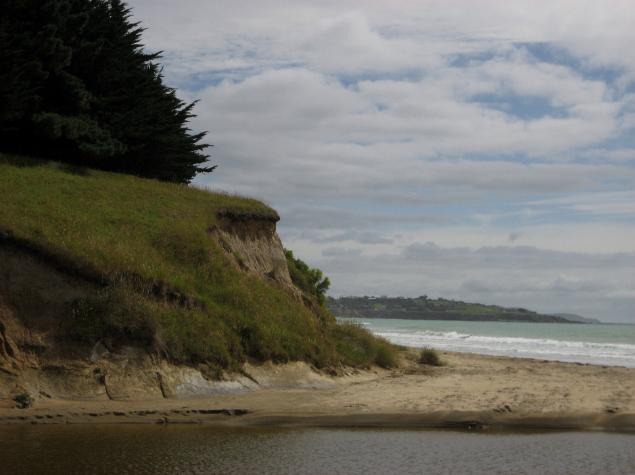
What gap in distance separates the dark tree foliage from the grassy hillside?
264cm

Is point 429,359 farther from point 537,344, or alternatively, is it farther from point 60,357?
point 537,344

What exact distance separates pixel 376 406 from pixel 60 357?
8.02m

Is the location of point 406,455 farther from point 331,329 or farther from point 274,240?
point 274,240

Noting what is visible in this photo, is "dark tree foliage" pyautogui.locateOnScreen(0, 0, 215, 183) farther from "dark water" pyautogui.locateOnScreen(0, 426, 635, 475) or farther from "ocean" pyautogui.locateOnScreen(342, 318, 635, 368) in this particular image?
"dark water" pyautogui.locateOnScreen(0, 426, 635, 475)

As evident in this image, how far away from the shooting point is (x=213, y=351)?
66.0 ft

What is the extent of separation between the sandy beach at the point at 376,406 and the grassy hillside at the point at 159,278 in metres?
1.41

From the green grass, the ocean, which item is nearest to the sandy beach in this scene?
the green grass

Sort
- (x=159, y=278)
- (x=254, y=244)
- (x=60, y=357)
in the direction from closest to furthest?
(x=60, y=357) < (x=159, y=278) < (x=254, y=244)

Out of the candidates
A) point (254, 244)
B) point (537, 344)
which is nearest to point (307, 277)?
point (254, 244)

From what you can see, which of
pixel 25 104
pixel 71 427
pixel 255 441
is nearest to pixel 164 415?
pixel 71 427

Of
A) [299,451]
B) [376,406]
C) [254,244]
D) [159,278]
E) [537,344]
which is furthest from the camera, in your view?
[537,344]

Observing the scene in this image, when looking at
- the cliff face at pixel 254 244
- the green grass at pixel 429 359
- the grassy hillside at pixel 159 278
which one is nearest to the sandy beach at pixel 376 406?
the grassy hillside at pixel 159 278

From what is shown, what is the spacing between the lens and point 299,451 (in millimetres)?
13562

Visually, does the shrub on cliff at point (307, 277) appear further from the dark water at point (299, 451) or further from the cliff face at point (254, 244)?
Answer: the dark water at point (299, 451)
